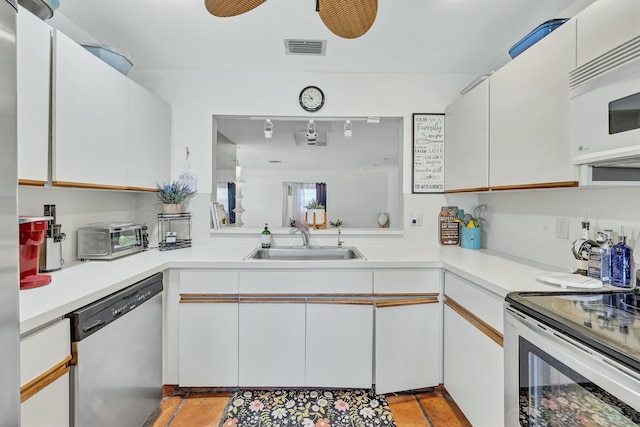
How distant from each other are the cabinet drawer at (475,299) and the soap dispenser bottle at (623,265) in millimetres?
476

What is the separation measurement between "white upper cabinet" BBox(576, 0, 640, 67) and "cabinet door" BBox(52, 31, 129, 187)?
86.1 inches

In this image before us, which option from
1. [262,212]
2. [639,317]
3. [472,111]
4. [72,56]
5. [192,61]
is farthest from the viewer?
[262,212]

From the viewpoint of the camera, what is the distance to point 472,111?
2078 millimetres

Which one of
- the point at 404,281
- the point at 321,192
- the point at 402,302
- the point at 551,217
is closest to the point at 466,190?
the point at 551,217

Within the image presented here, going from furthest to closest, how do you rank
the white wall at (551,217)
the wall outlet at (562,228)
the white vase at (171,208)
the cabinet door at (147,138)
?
the white vase at (171,208) → the cabinet door at (147,138) → the wall outlet at (562,228) → the white wall at (551,217)

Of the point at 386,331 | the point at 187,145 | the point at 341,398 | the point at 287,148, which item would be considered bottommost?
the point at 341,398

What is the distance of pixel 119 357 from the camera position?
1.42m

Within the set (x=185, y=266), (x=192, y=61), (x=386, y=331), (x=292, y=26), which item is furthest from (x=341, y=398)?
(x=192, y=61)

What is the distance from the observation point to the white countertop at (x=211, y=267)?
117 cm

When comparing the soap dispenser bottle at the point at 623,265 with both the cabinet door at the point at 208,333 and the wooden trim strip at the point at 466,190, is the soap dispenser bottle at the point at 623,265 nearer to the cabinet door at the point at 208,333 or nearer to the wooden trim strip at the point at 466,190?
the wooden trim strip at the point at 466,190

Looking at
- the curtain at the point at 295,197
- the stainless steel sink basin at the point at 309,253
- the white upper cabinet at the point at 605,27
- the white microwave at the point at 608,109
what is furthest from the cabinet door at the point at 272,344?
the curtain at the point at 295,197

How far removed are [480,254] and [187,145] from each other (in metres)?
2.30

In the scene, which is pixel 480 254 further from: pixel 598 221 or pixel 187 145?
pixel 187 145

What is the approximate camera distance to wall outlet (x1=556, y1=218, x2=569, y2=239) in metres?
1.70
